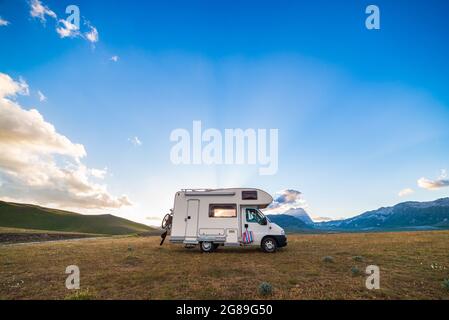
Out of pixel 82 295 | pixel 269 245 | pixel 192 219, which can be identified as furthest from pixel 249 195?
pixel 82 295

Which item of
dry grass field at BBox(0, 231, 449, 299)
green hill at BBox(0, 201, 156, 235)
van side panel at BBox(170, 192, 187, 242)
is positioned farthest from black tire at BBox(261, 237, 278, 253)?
green hill at BBox(0, 201, 156, 235)

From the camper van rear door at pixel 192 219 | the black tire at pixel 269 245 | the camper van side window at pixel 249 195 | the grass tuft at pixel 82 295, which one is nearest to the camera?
the grass tuft at pixel 82 295

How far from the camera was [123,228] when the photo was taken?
147 metres

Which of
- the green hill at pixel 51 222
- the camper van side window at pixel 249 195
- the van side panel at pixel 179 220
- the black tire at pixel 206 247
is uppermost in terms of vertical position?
the camper van side window at pixel 249 195

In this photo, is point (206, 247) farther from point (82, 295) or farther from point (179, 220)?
point (82, 295)

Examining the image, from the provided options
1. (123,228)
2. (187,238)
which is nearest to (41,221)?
(123,228)

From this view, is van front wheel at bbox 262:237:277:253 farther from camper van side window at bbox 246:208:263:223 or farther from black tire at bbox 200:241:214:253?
black tire at bbox 200:241:214:253

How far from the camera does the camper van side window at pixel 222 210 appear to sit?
60.7ft

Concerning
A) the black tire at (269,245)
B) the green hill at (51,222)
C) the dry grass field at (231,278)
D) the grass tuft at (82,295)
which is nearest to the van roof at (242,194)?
the black tire at (269,245)

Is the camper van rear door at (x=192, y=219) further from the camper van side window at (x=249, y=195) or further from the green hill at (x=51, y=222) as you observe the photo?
the green hill at (x=51, y=222)

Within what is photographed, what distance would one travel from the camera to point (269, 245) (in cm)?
1797

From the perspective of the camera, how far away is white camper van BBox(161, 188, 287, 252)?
18.1 m
